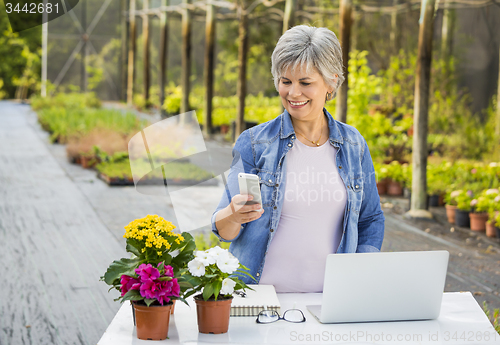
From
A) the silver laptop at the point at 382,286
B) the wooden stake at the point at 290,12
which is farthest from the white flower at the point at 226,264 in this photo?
the wooden stake at the point at 290,12

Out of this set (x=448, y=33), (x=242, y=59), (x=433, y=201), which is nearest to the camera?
(x=433, y=201)

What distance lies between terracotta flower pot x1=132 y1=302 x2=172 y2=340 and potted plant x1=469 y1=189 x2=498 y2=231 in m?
4.72

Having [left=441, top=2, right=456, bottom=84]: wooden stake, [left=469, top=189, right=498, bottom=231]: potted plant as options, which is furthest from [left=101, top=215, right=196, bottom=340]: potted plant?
[left=441, top=2, right=456, bottom=84]: wooden stake

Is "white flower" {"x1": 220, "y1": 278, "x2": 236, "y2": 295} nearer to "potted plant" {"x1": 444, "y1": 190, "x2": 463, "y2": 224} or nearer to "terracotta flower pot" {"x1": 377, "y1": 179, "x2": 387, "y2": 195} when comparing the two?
"potted plant" {"x1": 444, "y1": 190, "x2": 463, "y2": 224}

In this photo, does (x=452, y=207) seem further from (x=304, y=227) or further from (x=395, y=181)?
(x=304, y=227)

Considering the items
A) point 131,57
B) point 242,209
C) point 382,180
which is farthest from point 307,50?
point 131,57

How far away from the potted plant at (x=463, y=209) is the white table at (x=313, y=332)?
4.39 metres

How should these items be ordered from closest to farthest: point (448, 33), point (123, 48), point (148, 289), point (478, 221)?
point (148, 289) < point (478, 221) < point (448, 33) < point (123, 48)

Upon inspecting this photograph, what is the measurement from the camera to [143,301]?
57.8 inches

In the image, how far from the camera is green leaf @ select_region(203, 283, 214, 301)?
57.9 inches

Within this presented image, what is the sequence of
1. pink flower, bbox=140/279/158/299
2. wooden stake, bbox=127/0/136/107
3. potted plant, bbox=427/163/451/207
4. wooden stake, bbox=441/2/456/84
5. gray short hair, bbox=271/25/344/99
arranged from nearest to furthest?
pink flower, bbox=140/279/158/299, gray short hair, bbox=271/25/344/99, potted plant, bbox=427/163/451/207, wooden stake, bbox=441/2/456/84, wooden stake, bbox=127/0/136/107

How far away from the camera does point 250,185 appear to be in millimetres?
1519

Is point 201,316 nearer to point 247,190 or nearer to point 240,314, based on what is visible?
point 240,314

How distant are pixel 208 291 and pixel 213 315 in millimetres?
66
